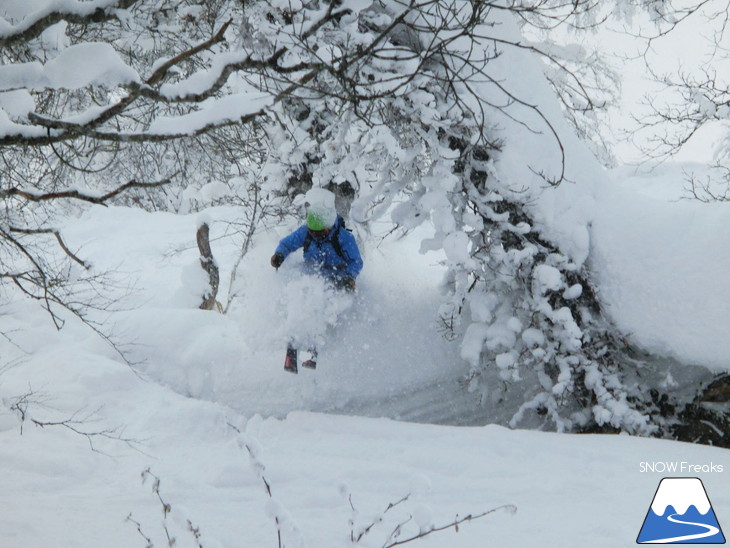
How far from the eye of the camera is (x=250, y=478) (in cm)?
453

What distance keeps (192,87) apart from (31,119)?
2.62 feet

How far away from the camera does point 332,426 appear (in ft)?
19.7

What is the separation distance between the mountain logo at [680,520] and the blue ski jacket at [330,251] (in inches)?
140

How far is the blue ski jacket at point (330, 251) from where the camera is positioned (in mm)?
6344

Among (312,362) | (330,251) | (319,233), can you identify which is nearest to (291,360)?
(312,362)

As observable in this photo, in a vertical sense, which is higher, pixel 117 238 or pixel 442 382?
pixel 117 238

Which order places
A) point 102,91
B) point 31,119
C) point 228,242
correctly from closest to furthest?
1. point 31,119
2. point 102,91
3. point 228,242

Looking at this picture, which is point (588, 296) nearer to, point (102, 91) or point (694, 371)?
point (694, 371)

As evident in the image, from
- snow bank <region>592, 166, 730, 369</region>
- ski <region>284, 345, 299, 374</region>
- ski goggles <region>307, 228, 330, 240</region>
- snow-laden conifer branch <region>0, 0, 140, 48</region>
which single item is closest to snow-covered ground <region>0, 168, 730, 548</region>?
snow bank <region>592, 166, 730, 369</region>

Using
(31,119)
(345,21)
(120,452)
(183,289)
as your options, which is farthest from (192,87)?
(183,289)

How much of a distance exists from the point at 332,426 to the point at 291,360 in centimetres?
82

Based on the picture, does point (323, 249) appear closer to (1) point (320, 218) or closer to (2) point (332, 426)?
(1) point (320, 218)

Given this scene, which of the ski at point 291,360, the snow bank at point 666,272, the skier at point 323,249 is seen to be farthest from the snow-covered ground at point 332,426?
the skier at point 323,249

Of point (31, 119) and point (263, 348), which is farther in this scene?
point (263, 348)
